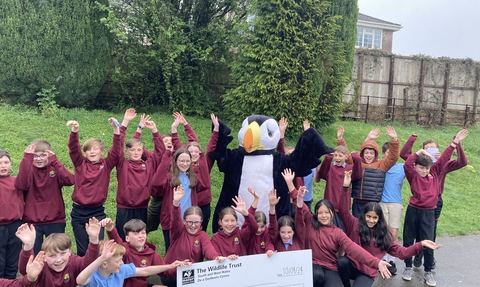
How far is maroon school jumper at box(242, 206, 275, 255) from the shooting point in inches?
156

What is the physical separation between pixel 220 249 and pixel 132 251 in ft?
2.79

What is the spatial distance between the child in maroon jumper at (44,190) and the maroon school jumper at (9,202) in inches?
2.7

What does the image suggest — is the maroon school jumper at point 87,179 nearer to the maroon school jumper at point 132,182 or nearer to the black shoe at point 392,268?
the maroon school jumper at point 132,182

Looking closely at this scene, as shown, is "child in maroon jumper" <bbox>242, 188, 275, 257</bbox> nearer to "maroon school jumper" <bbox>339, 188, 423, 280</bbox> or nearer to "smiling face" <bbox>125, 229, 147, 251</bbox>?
"maroon school jumper" <bbox>339, 188, 423, 280</bbox>

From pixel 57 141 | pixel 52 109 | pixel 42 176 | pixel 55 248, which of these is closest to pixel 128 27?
pixel 52 109

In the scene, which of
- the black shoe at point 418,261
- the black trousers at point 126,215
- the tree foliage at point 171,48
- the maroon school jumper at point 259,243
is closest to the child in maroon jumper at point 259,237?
the maroon school jumper at point 259,243

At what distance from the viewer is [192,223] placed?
3.72m

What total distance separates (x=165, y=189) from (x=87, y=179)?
2.62ft

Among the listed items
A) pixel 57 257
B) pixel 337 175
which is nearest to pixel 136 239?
pixel 57 257

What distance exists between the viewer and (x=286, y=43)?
848 cm

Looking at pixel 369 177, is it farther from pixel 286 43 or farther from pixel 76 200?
pixel 286 43

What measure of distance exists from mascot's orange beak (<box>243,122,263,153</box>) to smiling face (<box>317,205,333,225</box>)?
0.94 metres

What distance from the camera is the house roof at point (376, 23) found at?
75.6ft

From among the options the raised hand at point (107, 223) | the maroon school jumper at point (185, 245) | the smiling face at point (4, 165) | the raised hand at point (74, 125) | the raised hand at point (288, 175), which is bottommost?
the maroon school jumper at point (185, 245)
